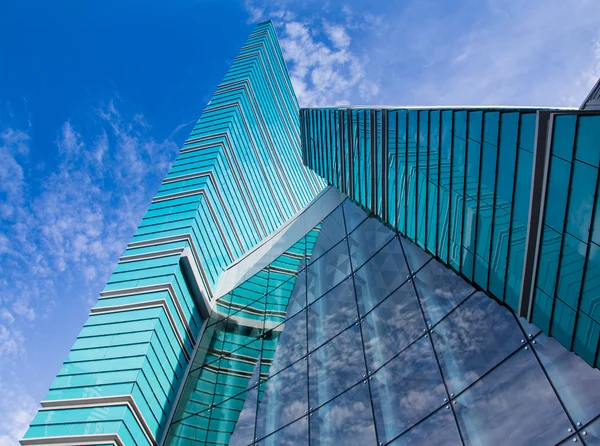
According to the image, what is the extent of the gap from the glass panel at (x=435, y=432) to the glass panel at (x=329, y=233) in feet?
39.2

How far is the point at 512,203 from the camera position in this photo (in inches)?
565

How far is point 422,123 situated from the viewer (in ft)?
66.3

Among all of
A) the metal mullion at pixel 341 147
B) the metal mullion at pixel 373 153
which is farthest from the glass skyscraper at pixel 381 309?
the metal mullion at pixel 341 147

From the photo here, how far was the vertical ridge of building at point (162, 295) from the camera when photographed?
24734mm

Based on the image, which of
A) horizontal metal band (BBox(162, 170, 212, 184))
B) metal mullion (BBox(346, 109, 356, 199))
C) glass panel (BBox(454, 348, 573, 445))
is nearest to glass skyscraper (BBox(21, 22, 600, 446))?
glass panel (BBox(454, 348, 573, 445))

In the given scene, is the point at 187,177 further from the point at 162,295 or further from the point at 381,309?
the point at 381,309

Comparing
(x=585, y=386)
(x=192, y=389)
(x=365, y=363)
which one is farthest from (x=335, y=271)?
(x=585, y=386)

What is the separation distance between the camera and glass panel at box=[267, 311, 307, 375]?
23.3 meters

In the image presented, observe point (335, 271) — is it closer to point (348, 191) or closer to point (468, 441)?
point (348, 191)

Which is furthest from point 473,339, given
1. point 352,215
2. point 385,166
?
point 385,166

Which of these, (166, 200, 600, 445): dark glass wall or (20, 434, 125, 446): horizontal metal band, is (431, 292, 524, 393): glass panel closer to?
(166, 200, 600, 445): dark glass wall

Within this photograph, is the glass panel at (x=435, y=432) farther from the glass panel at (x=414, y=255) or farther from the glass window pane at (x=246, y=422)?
the glass window pane at (x=246, y=422)

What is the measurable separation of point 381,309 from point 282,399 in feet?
18.4

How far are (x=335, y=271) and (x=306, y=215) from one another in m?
7.50
